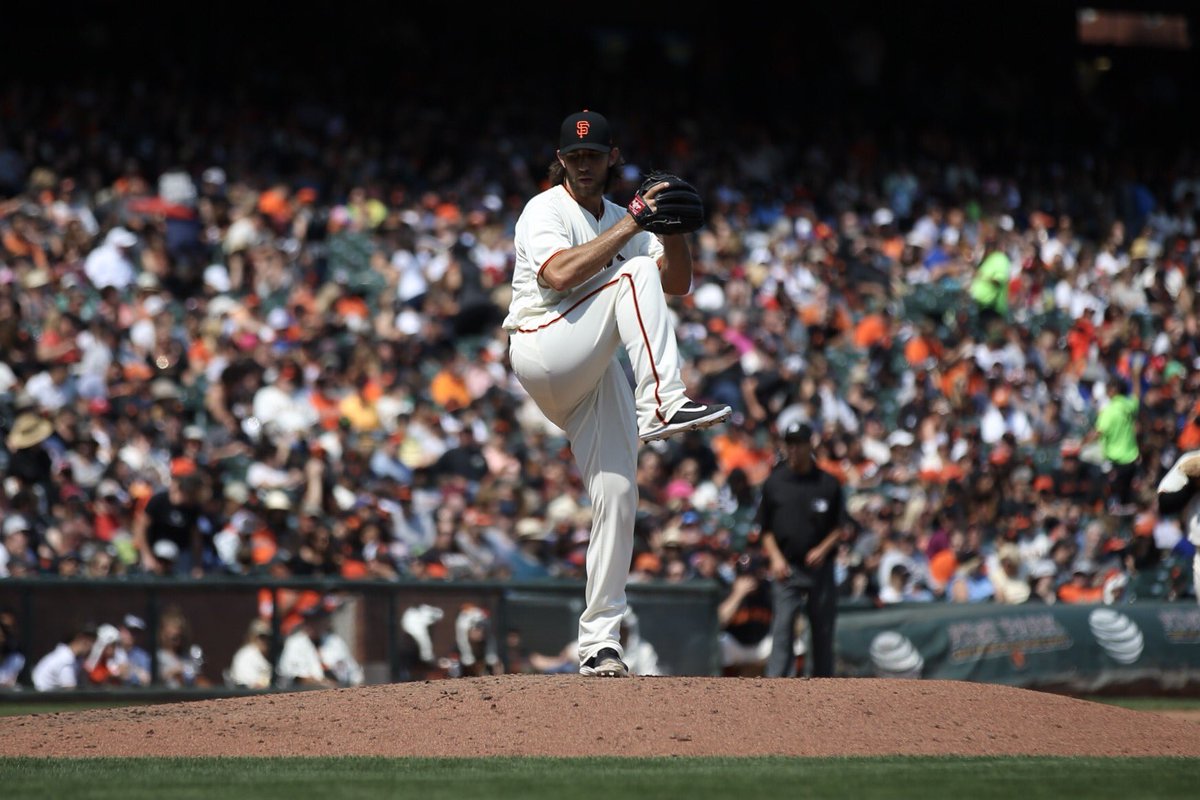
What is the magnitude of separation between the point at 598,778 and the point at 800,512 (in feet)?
17.3

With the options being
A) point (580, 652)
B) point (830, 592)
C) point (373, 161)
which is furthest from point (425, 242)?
point (580, 652)

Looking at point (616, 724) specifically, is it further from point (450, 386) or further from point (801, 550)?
point (450, 386)

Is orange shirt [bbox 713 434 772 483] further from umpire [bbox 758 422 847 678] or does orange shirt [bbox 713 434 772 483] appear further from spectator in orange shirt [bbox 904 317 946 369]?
umpire [bbox 758 422 847 678]

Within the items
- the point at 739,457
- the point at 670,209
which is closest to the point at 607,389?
Answer: the point at 670,209

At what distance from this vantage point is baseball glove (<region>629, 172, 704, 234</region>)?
6.14 metres

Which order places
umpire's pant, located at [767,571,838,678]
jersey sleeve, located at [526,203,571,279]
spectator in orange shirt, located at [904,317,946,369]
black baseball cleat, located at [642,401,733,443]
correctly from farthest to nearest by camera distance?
spectator in orange shirt, located at [904,317,946,369] → umpire's pant, located at [767,571,838,678] → jersey sleeve, located at [526,203,571,279] → black baseball cleat, located at [642,401,733,443]

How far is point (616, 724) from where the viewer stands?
5.99 m

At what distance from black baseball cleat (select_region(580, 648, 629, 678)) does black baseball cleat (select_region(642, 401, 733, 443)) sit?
106 centimetres

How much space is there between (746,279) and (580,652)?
36.8ft

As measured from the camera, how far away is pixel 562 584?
11.3m

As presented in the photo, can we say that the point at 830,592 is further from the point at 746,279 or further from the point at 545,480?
the point at 746,279

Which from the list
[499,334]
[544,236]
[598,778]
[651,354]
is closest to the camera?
[598,778]

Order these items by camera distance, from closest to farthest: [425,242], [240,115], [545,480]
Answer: [545,480], [425,242], [240,115]

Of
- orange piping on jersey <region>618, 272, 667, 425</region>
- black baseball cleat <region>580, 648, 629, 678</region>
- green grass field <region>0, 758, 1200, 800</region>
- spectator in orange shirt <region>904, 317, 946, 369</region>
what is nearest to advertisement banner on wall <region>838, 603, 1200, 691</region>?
spectator in orange shirt <region>904, 317, 946, 369</region>
